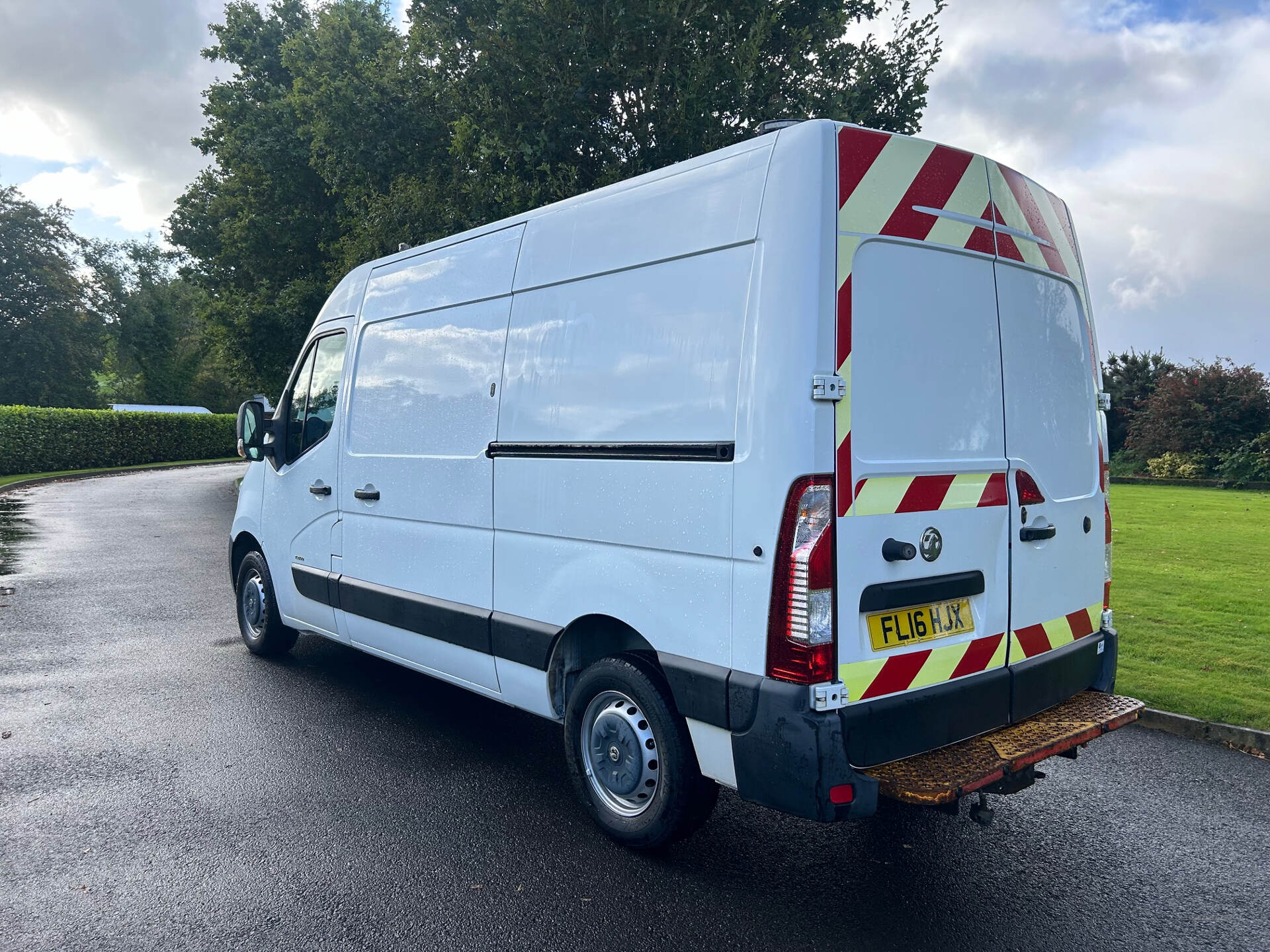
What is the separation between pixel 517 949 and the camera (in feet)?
9.93

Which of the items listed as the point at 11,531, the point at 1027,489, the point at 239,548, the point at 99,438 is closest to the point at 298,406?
the point at 239,548

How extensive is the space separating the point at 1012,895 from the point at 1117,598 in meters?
6.63

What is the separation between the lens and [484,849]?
375 centimetres

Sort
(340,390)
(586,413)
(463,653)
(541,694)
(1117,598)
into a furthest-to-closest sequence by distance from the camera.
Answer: (1117,598) → (340,390) → (463,653) → (541,694) → (586,413)

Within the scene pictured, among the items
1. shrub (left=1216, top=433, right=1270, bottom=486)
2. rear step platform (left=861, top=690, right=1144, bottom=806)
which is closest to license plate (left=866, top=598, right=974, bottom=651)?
rear step platform (left=861, top=690, right=1144, bottom=806)

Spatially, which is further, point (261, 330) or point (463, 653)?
point (261, 330)

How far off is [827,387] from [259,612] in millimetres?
5095

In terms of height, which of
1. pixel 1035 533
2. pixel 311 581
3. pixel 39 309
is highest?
pixel 39 309

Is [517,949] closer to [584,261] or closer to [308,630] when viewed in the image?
[584,261]

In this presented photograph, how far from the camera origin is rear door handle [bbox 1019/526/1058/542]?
3.68 metres

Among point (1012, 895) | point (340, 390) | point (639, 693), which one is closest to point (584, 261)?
point (639, 693)

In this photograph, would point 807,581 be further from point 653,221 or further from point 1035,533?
point 653,221

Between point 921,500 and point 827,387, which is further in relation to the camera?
point 921,500

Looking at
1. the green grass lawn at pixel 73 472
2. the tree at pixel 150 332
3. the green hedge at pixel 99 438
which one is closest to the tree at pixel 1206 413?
the green grass lawn at pixel 73 472
